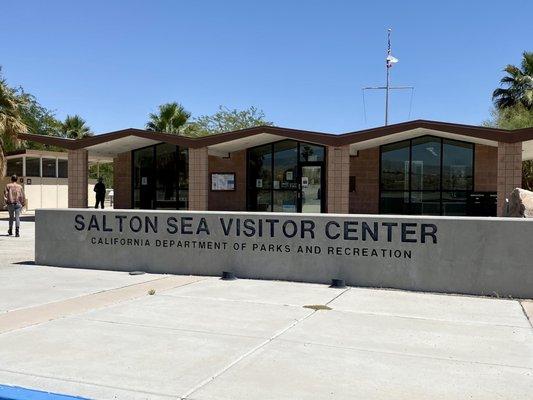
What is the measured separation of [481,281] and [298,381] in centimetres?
465

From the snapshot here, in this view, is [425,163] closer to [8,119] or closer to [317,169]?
[317,169]

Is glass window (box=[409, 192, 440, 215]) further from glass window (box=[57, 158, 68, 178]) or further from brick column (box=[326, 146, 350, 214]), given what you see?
glass window (box=[57, 158, 68, 178])

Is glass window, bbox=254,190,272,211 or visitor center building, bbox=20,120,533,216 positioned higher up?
visitor center building, bbox=20,120,533,216

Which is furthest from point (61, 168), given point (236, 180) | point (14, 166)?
point (236, 180)

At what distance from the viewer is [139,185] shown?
2392 centimetres

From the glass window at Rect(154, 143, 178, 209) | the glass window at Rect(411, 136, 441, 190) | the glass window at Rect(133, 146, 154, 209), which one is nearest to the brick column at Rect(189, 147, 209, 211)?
the glass window at Rect(154, 143, 178, 209)

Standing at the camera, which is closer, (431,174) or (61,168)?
(431,174)

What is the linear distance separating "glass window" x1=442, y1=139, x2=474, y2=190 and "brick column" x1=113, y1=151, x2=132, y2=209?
13.0 m

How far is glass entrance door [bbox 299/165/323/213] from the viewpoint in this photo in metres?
21.1

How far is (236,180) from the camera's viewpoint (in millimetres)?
22266

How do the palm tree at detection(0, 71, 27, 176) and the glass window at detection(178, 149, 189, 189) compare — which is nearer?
the glass window at detection(178, 149, 189, 189)

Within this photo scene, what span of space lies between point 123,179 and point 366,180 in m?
10.5

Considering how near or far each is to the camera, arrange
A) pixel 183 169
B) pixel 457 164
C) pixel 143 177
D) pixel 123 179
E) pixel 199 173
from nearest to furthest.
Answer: pixel 457 164 → pixel 199 173 → pixel 183 169 → pixel 143 177 → pixel 123 179

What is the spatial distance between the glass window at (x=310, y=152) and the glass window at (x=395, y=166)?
90.0 inches
